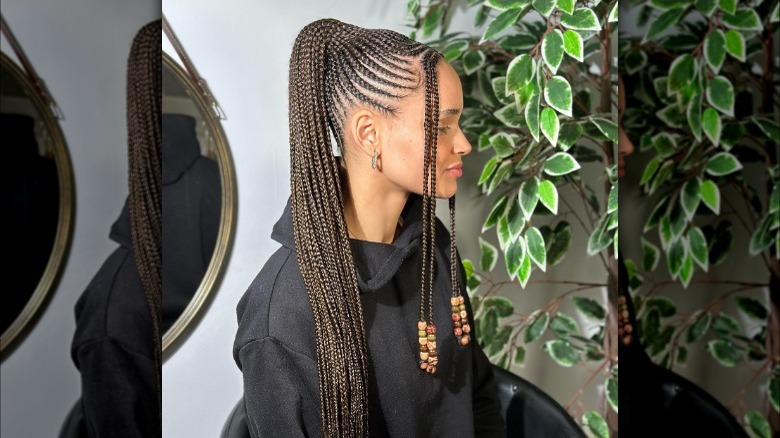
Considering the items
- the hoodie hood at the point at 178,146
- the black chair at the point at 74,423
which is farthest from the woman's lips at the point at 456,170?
the black chair at the point at 74,423

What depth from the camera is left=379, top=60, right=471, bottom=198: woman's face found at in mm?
1000

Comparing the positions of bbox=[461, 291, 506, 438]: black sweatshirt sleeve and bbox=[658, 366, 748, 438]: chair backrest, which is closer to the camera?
bbox=[461, 291, 506, 438]: black sweatshirt sleeve

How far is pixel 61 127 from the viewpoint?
118 centimetres

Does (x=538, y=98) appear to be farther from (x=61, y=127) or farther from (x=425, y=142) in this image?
(x=61, y=127)

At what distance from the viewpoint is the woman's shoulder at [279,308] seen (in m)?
0.99

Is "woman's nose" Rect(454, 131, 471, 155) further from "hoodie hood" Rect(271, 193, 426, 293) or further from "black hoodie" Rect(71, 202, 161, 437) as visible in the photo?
"black hoodie" Rect(71, 202, 161, 437)

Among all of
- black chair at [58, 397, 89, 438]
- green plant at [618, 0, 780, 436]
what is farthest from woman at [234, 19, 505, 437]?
green plant at [618, 0, 780, 436]

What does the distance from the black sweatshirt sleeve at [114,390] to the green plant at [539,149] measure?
1.67 ft

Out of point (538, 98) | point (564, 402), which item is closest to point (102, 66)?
point (538, 98)

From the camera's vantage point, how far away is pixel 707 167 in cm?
133

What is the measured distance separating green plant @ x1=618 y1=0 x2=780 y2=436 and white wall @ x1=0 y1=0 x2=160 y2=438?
0.81m

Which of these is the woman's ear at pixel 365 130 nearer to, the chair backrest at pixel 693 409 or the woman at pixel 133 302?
the woman at pixel 133 302

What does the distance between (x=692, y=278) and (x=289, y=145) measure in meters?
0.76

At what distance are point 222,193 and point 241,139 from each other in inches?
3.2
